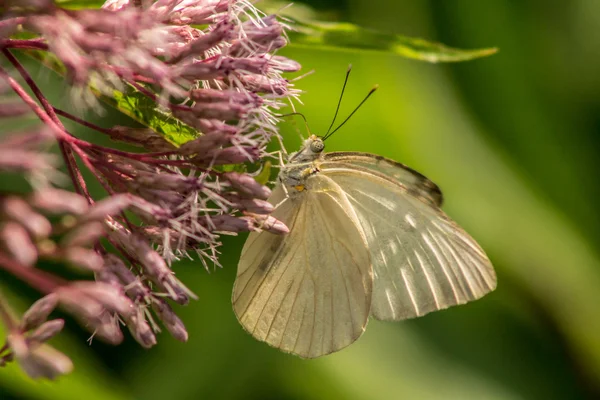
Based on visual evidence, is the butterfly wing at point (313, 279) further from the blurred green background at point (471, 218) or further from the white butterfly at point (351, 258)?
the blurred green background at point (471, 218)

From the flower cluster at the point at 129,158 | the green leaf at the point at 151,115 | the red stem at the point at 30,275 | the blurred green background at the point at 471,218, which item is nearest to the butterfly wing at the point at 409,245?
the flower cluster at the point at 129,158

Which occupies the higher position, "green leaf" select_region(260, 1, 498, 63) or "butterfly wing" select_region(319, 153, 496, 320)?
"green leaf" select_region(260, 1, 498, 63)

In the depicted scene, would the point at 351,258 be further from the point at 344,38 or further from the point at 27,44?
the point at 27,44

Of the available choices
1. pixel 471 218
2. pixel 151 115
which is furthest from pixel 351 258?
pixel 471 218

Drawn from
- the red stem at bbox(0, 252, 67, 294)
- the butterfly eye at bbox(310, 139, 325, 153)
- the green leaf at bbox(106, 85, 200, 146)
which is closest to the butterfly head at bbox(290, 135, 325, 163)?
the butterfly eye at bbox(310, 139, 325, 153)

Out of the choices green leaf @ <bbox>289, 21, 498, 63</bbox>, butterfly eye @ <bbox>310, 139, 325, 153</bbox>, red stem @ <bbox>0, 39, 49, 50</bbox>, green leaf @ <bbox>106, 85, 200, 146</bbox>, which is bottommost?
butterfly eye @ <bbox>310, 139, 325, 153</bbox>

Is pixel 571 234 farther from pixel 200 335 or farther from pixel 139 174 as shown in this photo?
pixel 139 174

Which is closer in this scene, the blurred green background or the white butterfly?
the white butterfly

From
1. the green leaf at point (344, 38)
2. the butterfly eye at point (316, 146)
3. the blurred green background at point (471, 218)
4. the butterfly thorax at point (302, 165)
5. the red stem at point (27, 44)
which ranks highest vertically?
the green leaf at point (344, 38)

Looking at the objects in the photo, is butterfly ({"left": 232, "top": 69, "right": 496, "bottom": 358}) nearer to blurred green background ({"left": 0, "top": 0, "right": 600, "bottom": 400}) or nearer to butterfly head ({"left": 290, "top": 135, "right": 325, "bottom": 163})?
butterfly head ({"left": 290, "top": 135, "right": 325, "bottom": 163})
